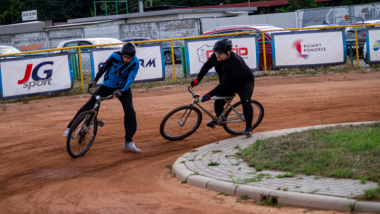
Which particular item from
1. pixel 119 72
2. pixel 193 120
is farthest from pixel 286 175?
pixel 119 72

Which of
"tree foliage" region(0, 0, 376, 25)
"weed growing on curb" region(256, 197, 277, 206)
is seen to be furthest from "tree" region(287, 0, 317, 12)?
"weed growing on curb" region(256, 197, 277, 206)

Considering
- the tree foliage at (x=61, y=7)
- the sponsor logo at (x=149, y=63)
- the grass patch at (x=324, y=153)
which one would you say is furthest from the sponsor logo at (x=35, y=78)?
the tree foliage at (x=61, y=7)

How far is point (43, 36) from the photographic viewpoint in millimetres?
34156

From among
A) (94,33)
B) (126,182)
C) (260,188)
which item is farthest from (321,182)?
(94,33)

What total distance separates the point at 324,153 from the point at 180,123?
2923 mm

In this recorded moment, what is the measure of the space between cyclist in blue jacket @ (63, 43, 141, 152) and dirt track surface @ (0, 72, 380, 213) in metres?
0.50

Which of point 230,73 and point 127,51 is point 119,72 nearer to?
point 127,51

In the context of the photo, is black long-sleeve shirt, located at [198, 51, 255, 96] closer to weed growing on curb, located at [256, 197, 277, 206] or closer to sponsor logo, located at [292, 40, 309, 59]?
weed growing on curb, located at [256, 197, 277, 206]

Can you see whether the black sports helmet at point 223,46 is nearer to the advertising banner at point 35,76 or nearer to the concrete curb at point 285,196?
the concrete curb at point 285,196

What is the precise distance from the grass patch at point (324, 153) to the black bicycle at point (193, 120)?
3.90ft

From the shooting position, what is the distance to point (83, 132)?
7340mm

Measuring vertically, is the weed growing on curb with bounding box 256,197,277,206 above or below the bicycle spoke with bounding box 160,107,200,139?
below

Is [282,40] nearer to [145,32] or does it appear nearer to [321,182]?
[321,182]

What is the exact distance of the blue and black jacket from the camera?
7344mm
